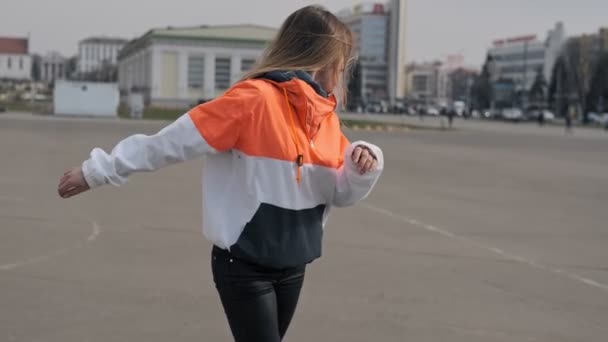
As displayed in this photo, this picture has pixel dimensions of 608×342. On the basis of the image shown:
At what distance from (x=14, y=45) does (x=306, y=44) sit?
204583mm

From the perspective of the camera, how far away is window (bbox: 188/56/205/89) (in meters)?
112

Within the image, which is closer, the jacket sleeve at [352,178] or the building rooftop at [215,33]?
the jacket sleeve at [352,178]

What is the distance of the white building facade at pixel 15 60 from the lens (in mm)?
188750

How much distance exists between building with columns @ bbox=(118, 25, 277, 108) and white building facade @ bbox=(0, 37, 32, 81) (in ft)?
274

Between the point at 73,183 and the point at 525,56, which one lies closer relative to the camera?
the point at 73,183

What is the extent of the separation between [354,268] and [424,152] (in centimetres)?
2039

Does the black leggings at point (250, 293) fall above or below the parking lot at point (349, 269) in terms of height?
above

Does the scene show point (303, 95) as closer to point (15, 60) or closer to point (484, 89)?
point (484, 89)

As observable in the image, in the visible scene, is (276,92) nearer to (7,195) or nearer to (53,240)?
(53,240)

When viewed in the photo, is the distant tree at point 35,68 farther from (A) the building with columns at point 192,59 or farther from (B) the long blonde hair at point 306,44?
(B) the long blonde hair at point 306,44

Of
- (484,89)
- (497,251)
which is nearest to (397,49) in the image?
(484,89)

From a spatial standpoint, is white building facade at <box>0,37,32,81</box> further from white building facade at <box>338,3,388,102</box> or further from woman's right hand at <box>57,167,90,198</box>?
woman's right hand at <box>57,167,90,198</box>

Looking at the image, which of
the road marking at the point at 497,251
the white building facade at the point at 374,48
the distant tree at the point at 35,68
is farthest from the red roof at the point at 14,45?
the road marking at the point at 497,251

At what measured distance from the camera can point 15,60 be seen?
190m
